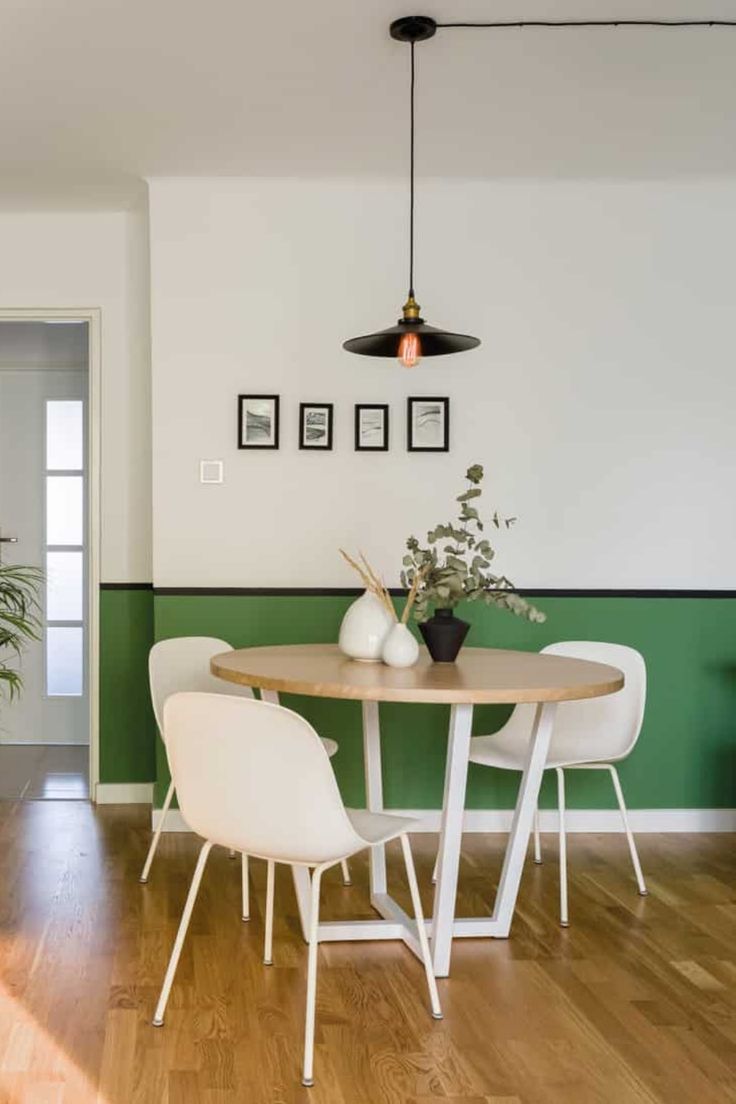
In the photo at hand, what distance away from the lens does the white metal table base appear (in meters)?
2.69

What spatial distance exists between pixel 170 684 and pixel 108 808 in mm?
1192

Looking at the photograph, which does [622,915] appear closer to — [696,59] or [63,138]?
[696,59]

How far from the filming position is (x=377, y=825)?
2434 mm

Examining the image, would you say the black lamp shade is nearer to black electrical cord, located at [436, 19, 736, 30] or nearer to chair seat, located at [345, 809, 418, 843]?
black electrical cord, located at [436, 19, 736, 30]

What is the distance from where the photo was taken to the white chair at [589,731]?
10.6ft

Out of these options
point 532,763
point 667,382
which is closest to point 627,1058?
point 532,763

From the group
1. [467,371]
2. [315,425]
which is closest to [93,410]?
[315,425]

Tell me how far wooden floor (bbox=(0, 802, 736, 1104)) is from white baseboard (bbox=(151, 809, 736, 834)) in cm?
51

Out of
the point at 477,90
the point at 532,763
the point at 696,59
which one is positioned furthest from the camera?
the point at 477,90

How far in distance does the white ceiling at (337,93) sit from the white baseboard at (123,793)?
245 centimetres

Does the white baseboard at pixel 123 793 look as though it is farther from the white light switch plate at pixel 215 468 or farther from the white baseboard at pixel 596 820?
the white light switch plate at pixel 215 468

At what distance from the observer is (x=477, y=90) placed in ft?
10.9

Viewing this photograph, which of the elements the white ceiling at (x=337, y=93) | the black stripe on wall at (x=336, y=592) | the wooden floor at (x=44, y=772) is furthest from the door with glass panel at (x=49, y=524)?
the black stripe on wall at (x=336, y=592)

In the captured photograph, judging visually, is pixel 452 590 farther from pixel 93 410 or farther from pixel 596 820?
pixel 93 410
